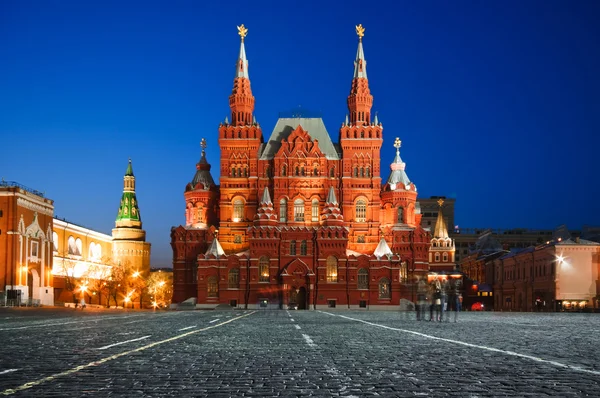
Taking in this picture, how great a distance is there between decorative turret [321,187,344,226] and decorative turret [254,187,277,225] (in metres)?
5.62

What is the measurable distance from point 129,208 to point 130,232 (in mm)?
4824

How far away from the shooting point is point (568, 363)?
11.3 metres

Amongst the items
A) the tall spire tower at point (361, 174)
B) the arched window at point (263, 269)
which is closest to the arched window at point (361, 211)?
the tall spire tower at point (361, 174)

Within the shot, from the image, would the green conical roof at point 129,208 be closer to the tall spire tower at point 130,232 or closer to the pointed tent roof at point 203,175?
the tall spire tower at point 130,232

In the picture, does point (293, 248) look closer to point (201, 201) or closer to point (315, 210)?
point (315, 210)

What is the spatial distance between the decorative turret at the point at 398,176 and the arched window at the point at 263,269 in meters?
18.0

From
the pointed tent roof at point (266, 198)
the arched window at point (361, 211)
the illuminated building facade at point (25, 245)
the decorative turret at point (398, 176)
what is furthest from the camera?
the decorative turret at point (398, 176)

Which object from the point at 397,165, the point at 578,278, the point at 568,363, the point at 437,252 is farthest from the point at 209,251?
the point at 568,363

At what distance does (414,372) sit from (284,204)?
253 feet

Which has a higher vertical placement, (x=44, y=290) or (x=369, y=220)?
(x=369, y=220)

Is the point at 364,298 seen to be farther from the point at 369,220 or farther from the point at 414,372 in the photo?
the point at 414,372

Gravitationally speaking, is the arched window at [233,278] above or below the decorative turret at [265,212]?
below

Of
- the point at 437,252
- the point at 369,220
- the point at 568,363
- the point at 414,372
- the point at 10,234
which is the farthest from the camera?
the point at 437,252

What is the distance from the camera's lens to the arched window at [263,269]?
8281 cm
